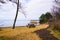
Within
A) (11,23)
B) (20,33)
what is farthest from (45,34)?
(11,23)

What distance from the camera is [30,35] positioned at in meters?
2.06

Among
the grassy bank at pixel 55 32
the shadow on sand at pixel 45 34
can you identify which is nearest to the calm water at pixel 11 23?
the shadow on sand at pixel 45 34

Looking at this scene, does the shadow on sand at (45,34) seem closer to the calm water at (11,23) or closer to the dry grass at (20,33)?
the dry grass at (20,33)

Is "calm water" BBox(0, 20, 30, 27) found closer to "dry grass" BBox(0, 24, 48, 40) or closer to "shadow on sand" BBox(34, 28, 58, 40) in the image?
"dry grass" BBox(0, 24, 48, 40)

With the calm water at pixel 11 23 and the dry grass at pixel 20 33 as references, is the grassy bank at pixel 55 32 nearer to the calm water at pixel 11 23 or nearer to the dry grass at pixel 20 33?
the dry grass at pixel 20 33

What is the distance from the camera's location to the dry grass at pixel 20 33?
2027 mm

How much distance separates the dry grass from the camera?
2.03 m

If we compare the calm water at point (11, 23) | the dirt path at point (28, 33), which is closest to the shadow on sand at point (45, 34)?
the dirt path at point (28, 33)

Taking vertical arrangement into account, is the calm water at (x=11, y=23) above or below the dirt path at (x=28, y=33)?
above

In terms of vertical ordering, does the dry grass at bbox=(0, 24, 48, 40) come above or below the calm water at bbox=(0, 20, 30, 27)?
below

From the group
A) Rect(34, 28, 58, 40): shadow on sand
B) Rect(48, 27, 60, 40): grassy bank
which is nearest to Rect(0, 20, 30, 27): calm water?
Rect(34, 28, 58, 40): shadow on sand

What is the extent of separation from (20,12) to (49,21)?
0.43m

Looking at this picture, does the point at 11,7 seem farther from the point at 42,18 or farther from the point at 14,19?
the point at 42,18

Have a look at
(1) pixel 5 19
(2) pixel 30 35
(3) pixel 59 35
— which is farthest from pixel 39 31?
(1) pixel 5 19
